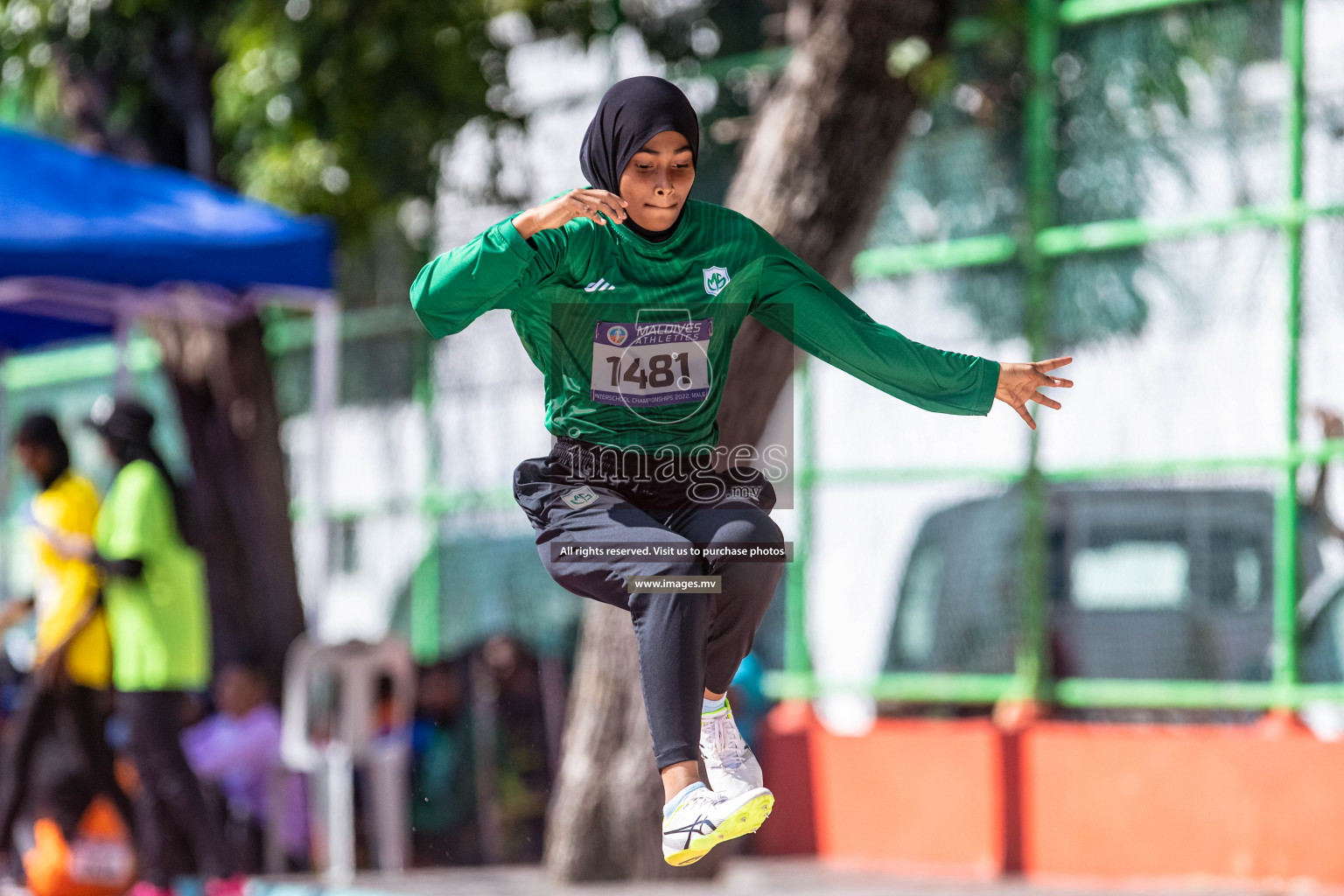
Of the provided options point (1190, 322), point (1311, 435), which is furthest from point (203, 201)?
point (1311, 435)

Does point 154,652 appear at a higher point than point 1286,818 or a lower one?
higher

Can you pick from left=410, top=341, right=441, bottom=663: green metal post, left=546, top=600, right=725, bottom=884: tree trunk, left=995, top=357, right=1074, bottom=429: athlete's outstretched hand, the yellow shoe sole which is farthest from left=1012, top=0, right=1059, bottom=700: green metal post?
the yellow shoe sole

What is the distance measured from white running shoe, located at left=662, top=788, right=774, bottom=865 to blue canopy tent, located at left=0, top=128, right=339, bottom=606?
4204 mm

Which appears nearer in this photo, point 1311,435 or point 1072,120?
point 1311,435

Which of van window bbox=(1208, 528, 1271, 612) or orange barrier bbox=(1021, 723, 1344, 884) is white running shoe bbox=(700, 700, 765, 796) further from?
van window bbox=(1208, 528, 1271, 612)

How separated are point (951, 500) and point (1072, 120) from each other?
5.44 feet

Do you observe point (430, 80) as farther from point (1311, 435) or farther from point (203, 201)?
point (1311, 435)

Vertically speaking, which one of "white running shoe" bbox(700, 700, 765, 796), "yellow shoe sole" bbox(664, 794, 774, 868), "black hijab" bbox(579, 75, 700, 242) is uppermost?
"black hijab" bbox(579, 75, 700, 242)

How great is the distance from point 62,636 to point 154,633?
41 centimetres

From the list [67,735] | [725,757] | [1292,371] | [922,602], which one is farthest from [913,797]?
[725,757]

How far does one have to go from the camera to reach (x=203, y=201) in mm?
7477

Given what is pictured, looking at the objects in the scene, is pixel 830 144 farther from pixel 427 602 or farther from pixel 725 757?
pixel 427 602

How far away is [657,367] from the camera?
7.52 feet

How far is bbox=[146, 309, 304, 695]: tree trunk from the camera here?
9.25m
